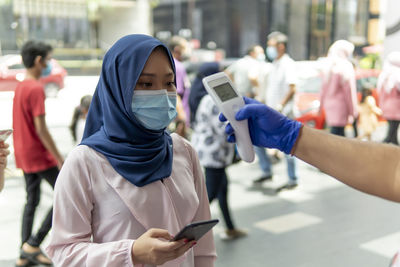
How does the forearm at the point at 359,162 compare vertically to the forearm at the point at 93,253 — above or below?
above

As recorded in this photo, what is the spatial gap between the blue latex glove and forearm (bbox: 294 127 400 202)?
7 cm

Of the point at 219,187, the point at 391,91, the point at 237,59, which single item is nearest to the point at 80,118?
the point at 219,187

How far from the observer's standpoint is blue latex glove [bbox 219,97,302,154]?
5.43 ft

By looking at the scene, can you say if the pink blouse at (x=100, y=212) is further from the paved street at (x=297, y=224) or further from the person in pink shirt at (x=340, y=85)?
the person in pink shirt at (x=340, y=85)

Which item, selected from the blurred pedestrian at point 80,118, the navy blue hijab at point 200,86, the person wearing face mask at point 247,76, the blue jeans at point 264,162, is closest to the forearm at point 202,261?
the blurred pedestrian at point 80,118

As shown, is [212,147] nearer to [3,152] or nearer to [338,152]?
[3,152]

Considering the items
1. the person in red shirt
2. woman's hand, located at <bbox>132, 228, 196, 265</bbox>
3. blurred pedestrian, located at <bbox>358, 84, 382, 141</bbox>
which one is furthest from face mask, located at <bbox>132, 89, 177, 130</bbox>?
blurred pedestrian, located at <bbox>358, 84, 382, 141</bbox>

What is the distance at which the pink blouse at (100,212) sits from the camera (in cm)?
155

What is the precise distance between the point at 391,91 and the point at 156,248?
19.5 feet

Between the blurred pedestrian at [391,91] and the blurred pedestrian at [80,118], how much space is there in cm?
395

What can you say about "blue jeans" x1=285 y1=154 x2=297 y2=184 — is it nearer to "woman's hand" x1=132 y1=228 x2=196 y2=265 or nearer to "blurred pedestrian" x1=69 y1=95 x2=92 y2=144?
"blurred pedestrian" x1=69 y1=95 x2=92 y2=144

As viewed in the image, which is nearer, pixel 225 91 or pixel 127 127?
pixel 127 127

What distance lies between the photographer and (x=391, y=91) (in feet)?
21.7

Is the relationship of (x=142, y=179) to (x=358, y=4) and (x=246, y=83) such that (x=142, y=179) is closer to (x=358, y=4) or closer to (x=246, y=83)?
(x=246, y=83)
